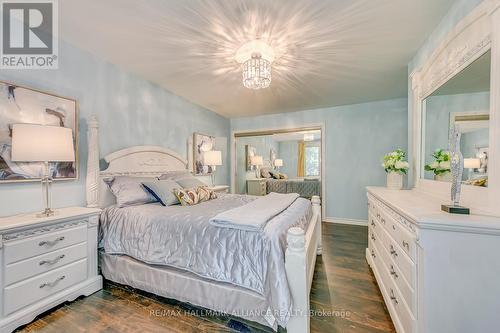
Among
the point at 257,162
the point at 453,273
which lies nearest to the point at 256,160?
the point at 257,162

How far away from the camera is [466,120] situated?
1.33 m

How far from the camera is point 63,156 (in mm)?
1704

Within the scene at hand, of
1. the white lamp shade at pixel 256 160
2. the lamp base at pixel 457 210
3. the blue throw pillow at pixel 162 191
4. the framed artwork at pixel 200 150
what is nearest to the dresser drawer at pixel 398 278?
the lamp base at pixel 457 210

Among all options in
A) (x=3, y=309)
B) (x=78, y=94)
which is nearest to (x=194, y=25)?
(x=78, y=94)

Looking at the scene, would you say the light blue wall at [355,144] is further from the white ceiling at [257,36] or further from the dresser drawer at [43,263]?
the dresser drawer at [43,263]

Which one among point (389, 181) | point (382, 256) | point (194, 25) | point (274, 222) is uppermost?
point (194, 25)

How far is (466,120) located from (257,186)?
5.30 metres

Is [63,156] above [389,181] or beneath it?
above

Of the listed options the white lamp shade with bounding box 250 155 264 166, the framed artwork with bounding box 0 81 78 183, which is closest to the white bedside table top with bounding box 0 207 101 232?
the framed artwork with bounding box 0 81 78 183

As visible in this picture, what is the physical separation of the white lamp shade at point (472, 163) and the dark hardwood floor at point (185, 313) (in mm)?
1233

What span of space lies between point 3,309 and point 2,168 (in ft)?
3.49

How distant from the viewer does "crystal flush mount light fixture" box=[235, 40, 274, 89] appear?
1962 mm

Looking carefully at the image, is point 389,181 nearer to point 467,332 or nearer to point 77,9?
point 467,332

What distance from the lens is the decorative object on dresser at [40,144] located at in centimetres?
150
